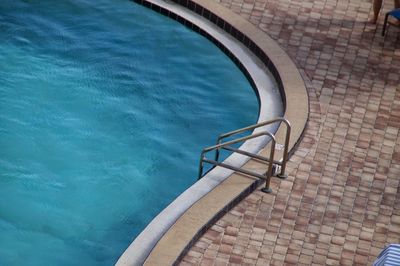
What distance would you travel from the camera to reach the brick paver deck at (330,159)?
40.1 ft

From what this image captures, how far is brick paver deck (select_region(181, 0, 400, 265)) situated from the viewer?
12.2 meters

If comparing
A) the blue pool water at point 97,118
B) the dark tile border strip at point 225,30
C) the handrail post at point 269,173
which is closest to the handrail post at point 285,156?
the handrail post at point 269,173

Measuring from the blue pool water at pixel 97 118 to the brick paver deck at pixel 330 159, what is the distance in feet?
3.97

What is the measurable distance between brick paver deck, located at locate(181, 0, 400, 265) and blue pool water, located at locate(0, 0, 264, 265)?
1209 millimetres

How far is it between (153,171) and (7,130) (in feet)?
7.80

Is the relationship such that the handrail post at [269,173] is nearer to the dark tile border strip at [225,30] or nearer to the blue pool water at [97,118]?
the blue pool water at [97,118]

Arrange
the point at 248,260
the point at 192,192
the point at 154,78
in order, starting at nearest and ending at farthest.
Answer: the point at 248,260
the point at 192,192
the point at 154,78

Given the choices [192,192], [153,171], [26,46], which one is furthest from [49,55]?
[192,192]

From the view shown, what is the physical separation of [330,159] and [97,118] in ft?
12.2

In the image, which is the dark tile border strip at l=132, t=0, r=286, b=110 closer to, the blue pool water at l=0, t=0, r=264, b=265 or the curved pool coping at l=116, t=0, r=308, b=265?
the curved pool coping at l=116, t=0, r=308, b=265

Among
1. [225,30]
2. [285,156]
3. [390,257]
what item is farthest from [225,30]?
[390,257]

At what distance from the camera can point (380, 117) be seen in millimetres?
14750

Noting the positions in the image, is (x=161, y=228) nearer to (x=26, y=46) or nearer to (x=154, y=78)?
(x=154, y=78)

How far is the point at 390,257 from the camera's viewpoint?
36.5 feet
